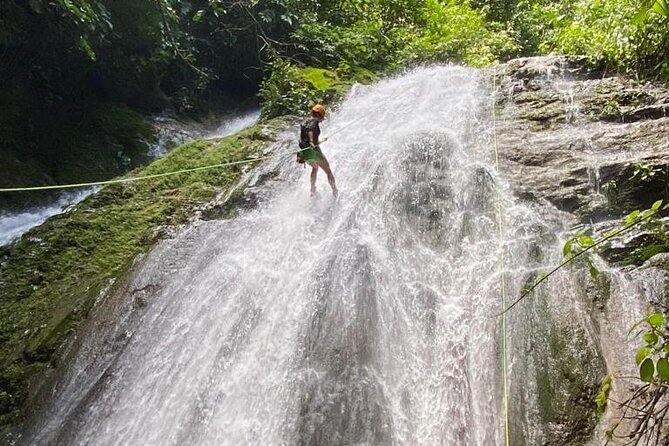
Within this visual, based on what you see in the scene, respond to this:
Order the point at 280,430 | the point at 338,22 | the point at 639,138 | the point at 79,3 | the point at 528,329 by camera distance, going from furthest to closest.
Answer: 1. the point at 338,22
2. the point at 79,3
3. the point at 639,138
4. the point at 528,329
5. the point at 280,430

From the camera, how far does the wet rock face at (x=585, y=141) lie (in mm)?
5539

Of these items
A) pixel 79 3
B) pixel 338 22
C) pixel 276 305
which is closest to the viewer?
pixel 276 305

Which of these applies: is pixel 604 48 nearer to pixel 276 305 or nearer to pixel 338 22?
pixel 276 305

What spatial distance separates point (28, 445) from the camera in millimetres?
4621

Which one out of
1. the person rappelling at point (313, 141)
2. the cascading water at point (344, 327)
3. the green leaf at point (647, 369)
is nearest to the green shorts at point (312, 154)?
the person rappelling at point (313, 141)

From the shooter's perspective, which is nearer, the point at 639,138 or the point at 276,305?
the point at 276,305

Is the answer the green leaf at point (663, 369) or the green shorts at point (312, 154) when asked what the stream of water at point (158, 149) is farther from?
the green leaf at point (663, 369)

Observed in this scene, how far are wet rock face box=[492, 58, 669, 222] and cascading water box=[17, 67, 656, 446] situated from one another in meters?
0.37

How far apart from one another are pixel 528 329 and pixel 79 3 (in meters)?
7.10

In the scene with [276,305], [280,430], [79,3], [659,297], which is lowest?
[659,297]

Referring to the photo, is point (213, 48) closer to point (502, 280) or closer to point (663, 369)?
point (502, 280)

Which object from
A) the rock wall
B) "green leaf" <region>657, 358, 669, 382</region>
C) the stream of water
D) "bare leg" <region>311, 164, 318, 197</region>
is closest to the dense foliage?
the stream of water

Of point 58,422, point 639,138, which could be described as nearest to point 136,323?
point 58,422

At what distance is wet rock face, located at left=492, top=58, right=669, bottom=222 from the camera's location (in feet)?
18.2
